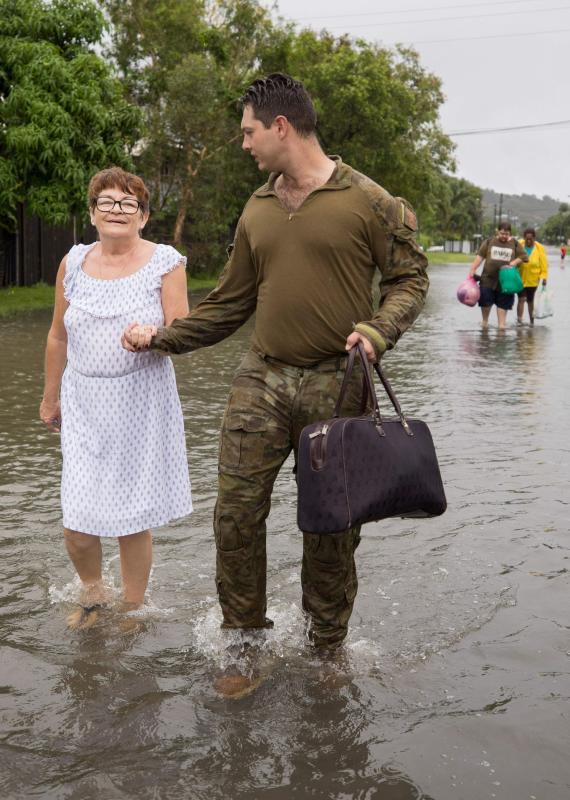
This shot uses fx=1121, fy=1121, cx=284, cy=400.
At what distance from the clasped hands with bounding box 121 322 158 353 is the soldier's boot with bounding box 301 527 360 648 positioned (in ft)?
3.09

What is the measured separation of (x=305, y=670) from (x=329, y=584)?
350 millimetres

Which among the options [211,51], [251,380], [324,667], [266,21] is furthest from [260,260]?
[266,21]

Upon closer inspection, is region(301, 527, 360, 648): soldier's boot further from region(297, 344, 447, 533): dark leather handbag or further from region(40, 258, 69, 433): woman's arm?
region(40, 258, 69, 433): woman's arm

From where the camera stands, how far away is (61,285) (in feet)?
15.1

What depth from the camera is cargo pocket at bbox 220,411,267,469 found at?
403cm

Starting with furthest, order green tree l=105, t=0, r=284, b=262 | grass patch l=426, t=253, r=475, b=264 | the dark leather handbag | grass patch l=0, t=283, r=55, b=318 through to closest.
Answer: grass patch l=426, t=253, r=475, b=264 < green tree l=105, t=0, r=284, b=262 < grass patch l=0, t=283, r=55, b=318 < the dark leather handbag

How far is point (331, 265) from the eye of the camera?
391 centimetres

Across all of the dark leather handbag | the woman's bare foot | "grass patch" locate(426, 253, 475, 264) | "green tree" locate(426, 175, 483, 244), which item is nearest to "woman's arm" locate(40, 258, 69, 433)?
the woman's bare foot

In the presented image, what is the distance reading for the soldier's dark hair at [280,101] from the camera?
12.8 feet

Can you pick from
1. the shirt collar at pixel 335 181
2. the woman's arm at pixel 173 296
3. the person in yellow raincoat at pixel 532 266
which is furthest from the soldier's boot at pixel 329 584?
the person in yellow raincoat at pixel 532 266

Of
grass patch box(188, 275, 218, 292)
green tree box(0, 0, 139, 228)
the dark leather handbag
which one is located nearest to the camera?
the dark leather handbag

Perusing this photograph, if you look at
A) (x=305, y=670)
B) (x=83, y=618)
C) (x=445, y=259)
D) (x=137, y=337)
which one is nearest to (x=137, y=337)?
(x=137, y=337)

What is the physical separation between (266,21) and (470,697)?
38.2 m

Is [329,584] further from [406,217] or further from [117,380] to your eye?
[406,217]
